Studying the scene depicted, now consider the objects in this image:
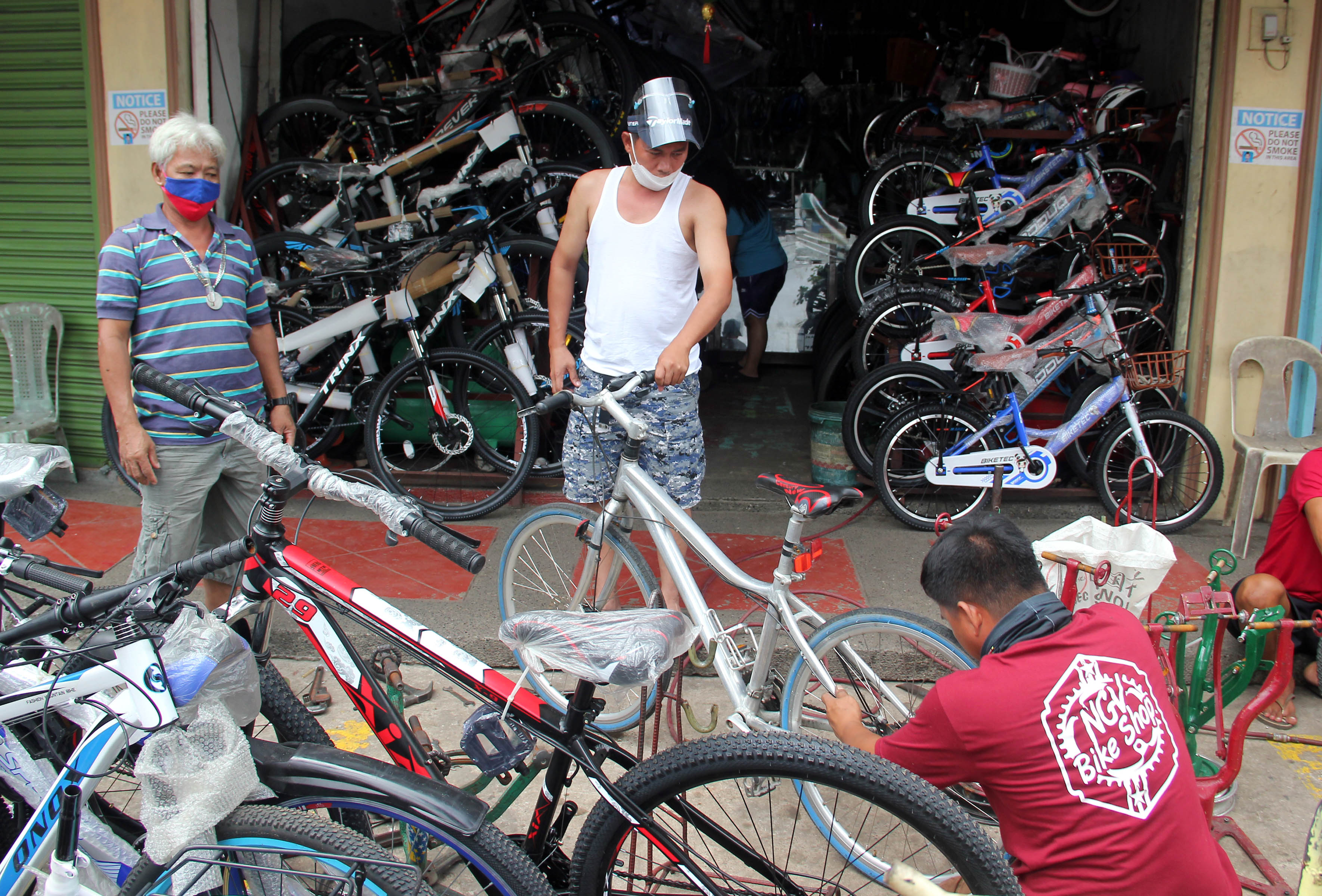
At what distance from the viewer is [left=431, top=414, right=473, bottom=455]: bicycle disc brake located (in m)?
4.95

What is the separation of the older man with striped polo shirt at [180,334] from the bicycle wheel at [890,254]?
3705 millimetres

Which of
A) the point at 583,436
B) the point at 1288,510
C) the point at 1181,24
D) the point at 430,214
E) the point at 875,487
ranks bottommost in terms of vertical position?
the point at 875,487

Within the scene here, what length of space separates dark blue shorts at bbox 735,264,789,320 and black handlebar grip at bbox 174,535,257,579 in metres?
5.62

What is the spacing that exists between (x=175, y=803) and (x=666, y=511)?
1.53m

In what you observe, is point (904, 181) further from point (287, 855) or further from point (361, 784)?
point (287, 855)

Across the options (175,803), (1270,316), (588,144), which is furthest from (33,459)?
(1270,316)

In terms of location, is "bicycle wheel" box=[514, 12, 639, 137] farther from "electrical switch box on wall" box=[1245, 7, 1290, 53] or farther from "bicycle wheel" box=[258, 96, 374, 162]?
"electrical switch box on wall" box=[1245, 7, 1290, 53]

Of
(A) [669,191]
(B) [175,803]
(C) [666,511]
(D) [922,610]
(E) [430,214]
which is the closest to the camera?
(B) [175,803]

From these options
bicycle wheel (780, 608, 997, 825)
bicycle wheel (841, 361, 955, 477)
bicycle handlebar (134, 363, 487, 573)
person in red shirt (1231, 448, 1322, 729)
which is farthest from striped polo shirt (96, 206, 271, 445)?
person in red shirt (1231, 448, 1322, 729)

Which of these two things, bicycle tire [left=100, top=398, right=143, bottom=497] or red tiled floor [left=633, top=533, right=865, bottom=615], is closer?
red tiled floor [left=633, top=533, right=865, bottom=615]

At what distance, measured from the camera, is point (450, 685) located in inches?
143

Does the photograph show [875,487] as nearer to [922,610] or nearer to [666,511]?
[922,610]

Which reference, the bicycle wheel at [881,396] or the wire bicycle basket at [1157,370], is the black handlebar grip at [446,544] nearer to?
the bicycle wheel at [881,396]

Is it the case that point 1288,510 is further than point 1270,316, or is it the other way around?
point 1270,316
